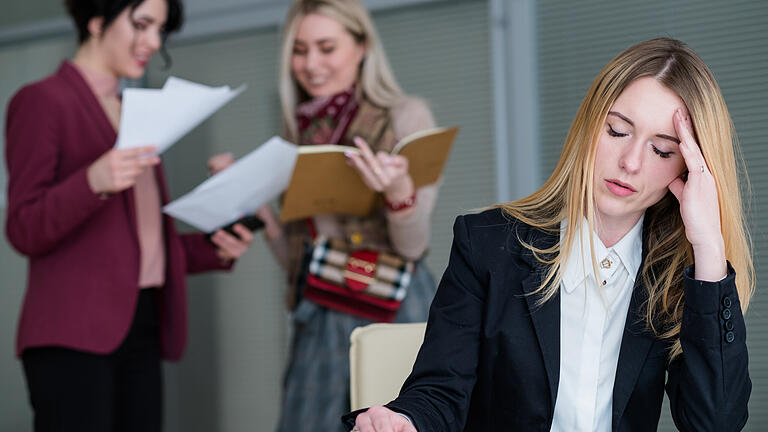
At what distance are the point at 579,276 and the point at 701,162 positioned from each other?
0.26 meters

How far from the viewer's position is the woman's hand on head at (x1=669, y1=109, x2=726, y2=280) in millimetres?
1115

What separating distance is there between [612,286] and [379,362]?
1.33ft

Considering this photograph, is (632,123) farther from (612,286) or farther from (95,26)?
(95,26)

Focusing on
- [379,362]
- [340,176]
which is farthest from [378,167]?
[379,362]

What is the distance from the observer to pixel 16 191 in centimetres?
197

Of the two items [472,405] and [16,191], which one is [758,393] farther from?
[16,191]

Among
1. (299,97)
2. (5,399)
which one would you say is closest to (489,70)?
(299,97)

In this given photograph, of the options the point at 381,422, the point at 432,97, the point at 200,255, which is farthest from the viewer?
the point at 432,97

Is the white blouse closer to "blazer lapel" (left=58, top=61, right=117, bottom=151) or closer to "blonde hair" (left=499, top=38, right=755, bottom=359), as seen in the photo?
"blonde hair" (left=499, top=38, right=755, bottom=359)

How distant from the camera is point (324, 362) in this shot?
6.97ft

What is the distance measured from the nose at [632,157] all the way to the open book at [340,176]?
79 centimetres

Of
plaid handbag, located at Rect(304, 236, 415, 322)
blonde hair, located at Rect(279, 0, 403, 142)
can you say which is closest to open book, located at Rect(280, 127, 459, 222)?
plaid handbag, located at Rect(304, 236, 415, 322)

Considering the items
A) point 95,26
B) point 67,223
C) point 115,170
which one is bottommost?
point 67,223

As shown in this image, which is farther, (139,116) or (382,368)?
(139,116)
